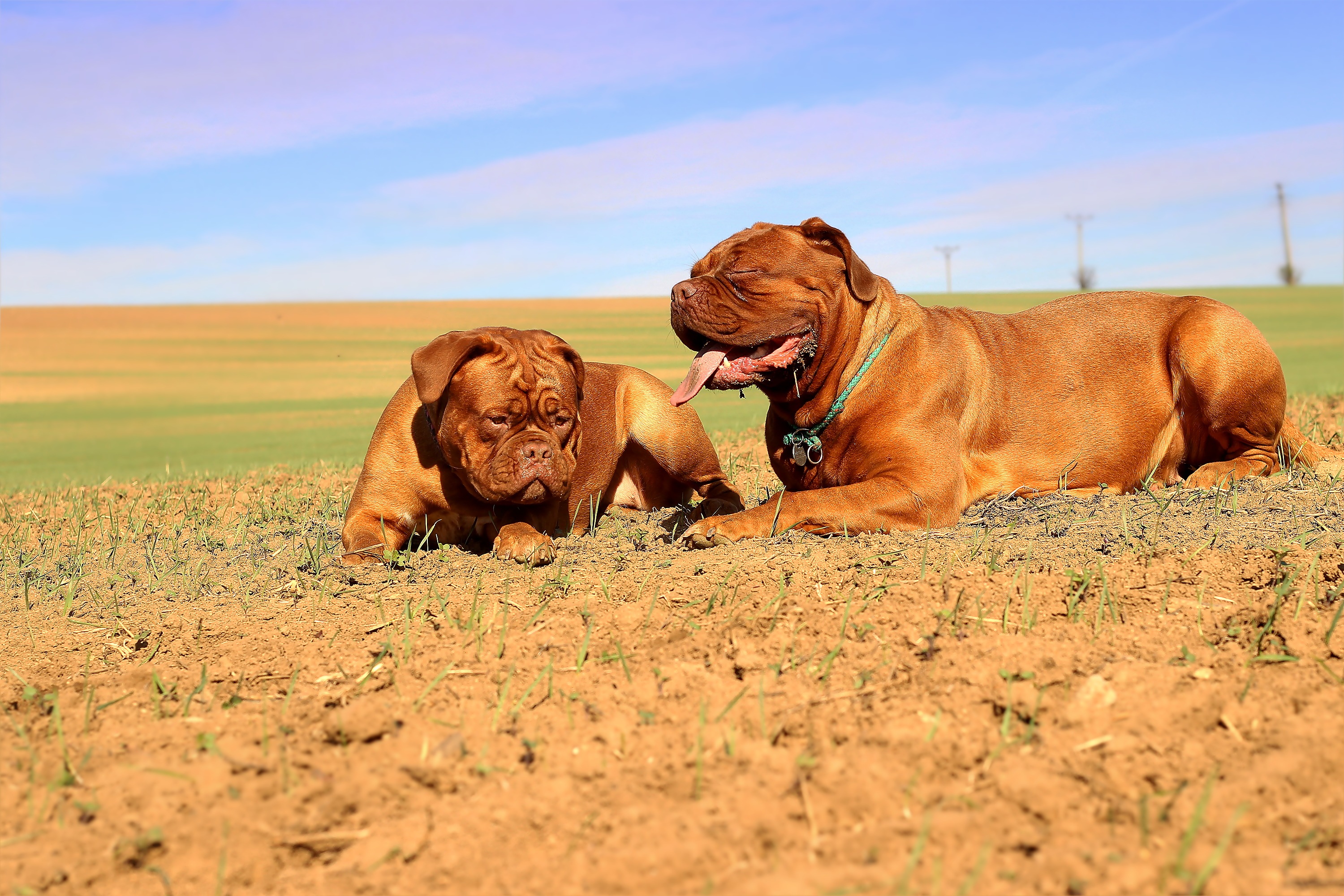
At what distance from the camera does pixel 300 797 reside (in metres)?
2.48

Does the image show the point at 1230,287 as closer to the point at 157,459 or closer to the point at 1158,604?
the point at 157,459

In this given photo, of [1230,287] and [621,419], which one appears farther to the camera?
Result: [1230,287]

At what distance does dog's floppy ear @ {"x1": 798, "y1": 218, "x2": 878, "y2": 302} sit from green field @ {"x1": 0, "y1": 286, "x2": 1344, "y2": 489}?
21.9ft


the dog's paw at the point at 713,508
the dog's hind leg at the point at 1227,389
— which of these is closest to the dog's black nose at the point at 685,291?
the dog's paw at the point at 713,508

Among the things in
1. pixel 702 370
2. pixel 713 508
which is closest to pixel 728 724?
pixel 702 370

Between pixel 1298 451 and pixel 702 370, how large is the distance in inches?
148

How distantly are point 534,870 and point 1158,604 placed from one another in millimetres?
2261

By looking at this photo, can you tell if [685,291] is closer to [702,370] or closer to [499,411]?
[702,370]

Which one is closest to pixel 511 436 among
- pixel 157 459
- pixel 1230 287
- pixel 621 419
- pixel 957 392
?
pixel 621 419

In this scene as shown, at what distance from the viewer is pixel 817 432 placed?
509 cm

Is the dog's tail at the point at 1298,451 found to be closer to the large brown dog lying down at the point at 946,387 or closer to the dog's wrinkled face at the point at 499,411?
the large brown dog lying down at the point at 946,387

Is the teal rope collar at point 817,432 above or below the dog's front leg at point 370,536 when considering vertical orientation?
above

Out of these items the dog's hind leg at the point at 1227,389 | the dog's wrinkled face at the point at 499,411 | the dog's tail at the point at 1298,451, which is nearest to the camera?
the dog's wrinkled face at the point at 499,411

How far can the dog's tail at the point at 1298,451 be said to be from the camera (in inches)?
235
